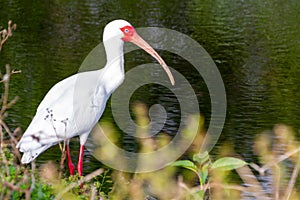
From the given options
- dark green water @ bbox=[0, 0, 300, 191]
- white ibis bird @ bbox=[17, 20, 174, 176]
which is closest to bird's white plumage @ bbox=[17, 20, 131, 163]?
white ibis bird @ bbox=[17, 20, 174, 176]

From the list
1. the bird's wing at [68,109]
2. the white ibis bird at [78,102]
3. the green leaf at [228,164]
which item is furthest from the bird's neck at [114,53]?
the green leaf at [228,164]

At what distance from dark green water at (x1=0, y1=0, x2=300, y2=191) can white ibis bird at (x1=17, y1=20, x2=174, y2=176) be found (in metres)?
1.29

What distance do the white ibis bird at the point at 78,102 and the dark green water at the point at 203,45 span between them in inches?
50.9

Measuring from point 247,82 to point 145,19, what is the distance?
5.25 m

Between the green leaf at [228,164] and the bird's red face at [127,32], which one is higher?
the bird's red face at [127,32]

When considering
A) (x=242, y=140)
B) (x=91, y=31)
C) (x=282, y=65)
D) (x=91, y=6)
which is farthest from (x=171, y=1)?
(x=242, y=140)

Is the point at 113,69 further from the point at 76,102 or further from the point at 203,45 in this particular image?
the point at 203,45

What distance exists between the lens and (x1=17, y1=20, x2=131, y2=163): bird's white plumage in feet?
17.1

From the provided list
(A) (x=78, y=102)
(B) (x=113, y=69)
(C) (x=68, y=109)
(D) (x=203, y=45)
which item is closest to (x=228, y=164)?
(C) (x=68, y=109)

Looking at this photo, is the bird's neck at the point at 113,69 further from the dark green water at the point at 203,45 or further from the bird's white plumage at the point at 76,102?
the dark green water at the point at 203,45

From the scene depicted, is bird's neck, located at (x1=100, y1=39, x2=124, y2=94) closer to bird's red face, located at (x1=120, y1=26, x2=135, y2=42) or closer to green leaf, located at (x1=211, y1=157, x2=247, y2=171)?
bird's red face, located at (x1=120, y1=26, x2=135, y2=42)

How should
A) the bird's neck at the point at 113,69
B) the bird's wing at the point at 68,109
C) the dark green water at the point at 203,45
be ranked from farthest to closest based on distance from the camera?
Answer: the dark green water at the point at 203,45 < the bird's neck at the point at 113,69 < the bird's wing at the point at 68,109

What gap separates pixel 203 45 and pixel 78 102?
8.22 m

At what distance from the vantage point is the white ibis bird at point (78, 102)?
522 cm
